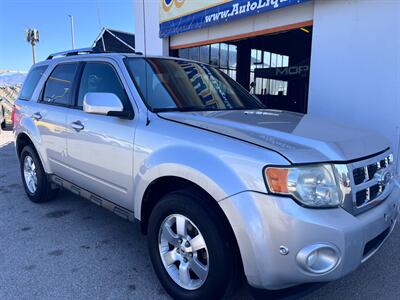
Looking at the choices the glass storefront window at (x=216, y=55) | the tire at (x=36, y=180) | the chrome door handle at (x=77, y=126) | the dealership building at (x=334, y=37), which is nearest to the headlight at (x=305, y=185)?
the dealership building at (x=334, y=37)

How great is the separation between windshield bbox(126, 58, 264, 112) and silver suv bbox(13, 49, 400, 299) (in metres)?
0.01

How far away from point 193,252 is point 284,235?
0.76 metres

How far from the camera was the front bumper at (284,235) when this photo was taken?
1.95m

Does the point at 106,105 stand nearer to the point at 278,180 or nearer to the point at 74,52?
the point at 278,180

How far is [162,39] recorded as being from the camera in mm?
9734

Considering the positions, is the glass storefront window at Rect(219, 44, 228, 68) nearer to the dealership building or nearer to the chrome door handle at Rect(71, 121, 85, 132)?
the dealership building

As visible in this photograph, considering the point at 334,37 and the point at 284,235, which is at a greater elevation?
the point at 334,37

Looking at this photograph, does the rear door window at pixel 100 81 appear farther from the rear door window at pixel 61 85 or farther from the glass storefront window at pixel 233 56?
the glass storefront window at pixel 233 56

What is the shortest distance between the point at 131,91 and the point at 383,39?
3887 mm

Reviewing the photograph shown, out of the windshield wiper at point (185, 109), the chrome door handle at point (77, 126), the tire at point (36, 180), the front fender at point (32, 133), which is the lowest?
the tire at point (36, 180)

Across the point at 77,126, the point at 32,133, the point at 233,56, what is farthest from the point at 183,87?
the point at 233,56

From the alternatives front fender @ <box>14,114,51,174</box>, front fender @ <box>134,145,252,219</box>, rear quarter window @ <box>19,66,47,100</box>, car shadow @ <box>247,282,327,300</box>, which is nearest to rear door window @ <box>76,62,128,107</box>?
front fender @ <box>134,145,252,219</box>

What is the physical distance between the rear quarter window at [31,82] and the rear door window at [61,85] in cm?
41

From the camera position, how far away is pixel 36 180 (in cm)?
463
